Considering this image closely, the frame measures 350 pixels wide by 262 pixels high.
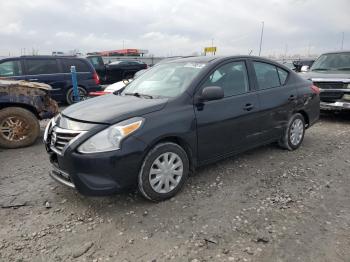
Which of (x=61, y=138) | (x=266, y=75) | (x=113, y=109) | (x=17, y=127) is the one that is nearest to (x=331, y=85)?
(x=266, y=75)

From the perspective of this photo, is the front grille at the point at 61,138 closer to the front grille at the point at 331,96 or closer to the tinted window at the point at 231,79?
the tinted window at the point at 231,79

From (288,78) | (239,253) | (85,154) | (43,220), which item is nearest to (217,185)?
(239,253)

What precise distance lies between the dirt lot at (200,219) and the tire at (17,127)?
1.23 meters

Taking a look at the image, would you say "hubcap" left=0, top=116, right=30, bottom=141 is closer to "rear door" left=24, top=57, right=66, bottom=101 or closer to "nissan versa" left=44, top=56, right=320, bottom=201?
"nissan versa" left=44, top=56, right=320, bottom=201

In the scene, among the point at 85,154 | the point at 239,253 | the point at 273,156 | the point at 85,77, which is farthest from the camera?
the point at 85,77

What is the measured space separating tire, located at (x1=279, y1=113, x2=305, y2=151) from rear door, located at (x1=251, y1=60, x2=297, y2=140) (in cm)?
16

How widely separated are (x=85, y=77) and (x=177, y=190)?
7.98 metres

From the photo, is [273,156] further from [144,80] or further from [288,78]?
[144,80]

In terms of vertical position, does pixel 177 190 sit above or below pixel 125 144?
below

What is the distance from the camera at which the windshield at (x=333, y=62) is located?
823cm

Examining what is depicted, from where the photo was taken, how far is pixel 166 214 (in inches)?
129

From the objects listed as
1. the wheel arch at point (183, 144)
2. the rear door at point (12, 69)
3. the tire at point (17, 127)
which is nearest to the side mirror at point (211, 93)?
the wheel arch at point (183, 144)

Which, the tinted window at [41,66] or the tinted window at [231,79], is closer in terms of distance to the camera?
the tinted window at [231,79]

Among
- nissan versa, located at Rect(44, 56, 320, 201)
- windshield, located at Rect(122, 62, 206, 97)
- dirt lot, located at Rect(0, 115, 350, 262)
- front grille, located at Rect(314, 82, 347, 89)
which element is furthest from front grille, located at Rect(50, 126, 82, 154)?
front grille, located at Rect(314, 82, 347, 89)
